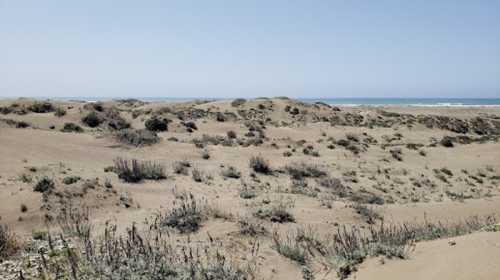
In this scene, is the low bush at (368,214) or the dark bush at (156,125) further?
the dark bush at (156,125)

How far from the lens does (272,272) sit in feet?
24.4

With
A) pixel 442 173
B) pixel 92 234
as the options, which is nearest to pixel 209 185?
pixel 92 234

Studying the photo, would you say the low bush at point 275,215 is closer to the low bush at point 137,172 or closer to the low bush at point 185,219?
the low bush at point 185,219

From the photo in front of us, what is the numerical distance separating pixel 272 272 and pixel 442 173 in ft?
60.0

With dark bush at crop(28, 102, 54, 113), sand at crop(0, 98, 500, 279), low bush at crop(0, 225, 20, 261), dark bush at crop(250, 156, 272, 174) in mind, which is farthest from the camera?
dark bush at crop(28, 102, 54, 113)

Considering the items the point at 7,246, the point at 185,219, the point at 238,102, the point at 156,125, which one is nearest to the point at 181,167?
the point at 185,219

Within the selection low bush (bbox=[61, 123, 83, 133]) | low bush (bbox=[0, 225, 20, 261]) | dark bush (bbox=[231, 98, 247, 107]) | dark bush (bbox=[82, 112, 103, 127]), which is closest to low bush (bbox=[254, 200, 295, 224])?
low bush (bbox=[0, 225, 20, 261])

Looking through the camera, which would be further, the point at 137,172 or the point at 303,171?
the point at 303,171

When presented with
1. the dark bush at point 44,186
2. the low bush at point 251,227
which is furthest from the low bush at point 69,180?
the low bush at point 251,227

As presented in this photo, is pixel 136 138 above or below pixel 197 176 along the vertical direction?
above

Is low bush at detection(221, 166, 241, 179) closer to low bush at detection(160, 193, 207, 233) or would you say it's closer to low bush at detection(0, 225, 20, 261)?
low bush at detection(160, 193, 207, 233)

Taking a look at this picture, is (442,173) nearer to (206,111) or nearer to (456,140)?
(456,140)

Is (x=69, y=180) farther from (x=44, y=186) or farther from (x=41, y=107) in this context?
(x=41, y=107)

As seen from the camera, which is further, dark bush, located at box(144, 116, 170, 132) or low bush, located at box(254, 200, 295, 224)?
dark bush, located at box(144, 116, 170, 132)
